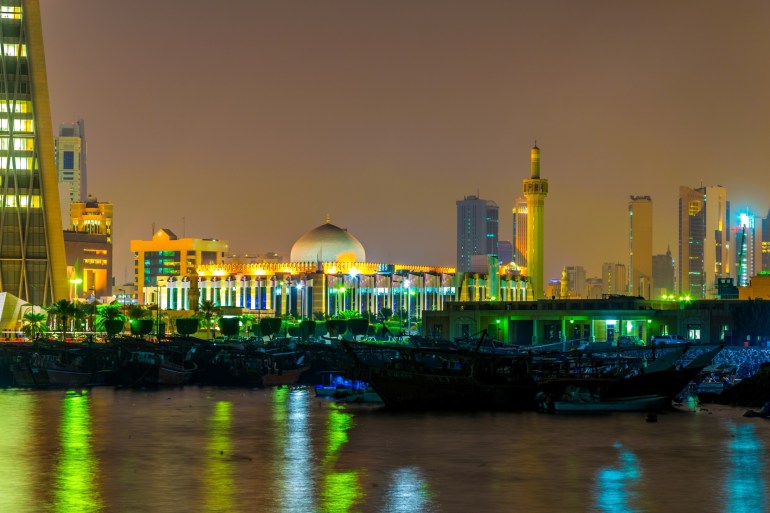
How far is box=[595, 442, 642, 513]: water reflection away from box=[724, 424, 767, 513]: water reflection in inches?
171

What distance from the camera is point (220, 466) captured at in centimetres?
7281

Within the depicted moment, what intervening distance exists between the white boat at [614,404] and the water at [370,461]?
2.06 metres

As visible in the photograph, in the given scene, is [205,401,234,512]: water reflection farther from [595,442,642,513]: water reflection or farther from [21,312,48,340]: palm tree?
[21,312,48,340]: palm tree

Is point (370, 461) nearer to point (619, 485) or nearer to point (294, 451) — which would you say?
point (294, 451)

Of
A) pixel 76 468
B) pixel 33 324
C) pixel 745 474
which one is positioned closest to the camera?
pixel 745 474

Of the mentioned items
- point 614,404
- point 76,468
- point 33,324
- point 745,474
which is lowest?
point 76,468

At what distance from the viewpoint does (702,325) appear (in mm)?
191500

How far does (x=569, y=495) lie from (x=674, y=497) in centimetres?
466

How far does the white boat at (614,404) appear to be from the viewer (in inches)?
4227

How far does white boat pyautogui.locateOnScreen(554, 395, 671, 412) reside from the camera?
10738 cm

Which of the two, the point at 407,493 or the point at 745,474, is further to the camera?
the point at 745,474

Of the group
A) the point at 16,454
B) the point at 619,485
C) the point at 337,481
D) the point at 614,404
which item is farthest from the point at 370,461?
the point at 614,404

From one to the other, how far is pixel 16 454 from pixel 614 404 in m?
48.5

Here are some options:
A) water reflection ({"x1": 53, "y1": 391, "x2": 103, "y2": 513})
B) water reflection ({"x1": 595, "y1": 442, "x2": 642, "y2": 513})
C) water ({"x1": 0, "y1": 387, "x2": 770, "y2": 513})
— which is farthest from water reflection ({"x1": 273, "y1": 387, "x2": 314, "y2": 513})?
water reflection ({"x1": 595, "y1": 442, "x2": 642, "y2": 513})
